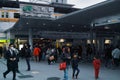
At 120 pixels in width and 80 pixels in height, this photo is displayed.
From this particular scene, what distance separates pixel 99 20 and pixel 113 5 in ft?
17.9

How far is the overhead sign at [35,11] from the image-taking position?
1941 centimetres

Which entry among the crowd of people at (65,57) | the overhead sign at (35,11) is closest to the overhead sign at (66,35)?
the crowd of people at (65,57)

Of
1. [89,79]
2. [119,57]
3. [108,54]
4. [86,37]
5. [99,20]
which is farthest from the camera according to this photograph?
[86,37]

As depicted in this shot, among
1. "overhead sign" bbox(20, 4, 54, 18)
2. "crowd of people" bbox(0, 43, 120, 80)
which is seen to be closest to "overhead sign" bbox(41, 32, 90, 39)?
"crowd of people" bbox(0, 43, 120, 80)

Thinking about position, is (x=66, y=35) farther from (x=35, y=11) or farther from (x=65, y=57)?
(x=65, y=57)

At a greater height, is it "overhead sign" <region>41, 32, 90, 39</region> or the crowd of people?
"overhead sign" <region>41, 32, 90, 39</region>

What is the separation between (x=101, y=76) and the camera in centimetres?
1290

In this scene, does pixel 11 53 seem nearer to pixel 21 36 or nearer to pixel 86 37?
pixel 86 37

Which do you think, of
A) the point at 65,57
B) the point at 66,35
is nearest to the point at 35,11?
the point at 65,57

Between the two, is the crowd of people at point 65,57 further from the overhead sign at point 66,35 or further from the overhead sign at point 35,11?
the overhead sign at point 66,35

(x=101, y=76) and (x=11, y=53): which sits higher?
(x=11, y=53)

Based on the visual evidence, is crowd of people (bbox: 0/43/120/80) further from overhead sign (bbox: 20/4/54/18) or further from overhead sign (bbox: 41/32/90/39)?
overhead sign (bbox: 41/32/90/39)

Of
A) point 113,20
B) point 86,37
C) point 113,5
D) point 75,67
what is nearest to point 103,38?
point 86,37

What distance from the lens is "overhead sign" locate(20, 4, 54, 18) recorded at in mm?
19414
